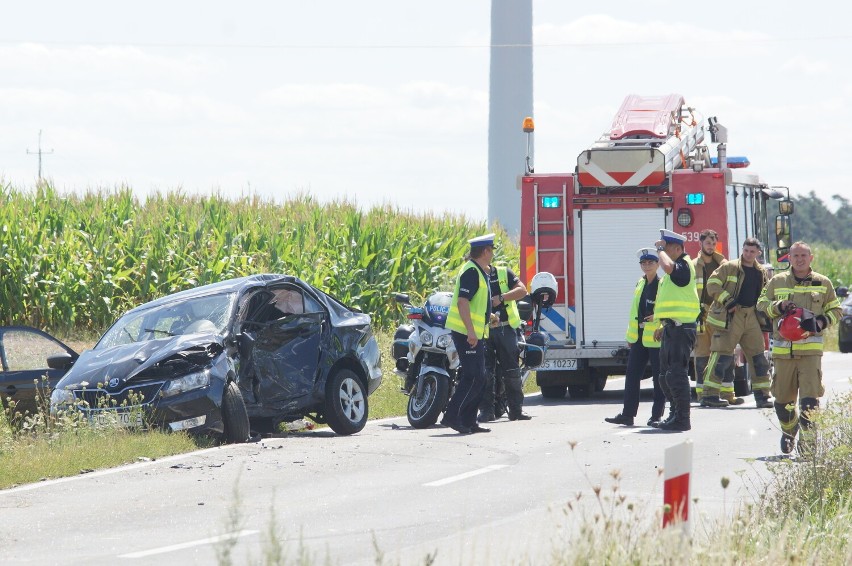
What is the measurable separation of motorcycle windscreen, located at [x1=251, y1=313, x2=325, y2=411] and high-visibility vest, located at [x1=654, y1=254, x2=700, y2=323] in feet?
10.4

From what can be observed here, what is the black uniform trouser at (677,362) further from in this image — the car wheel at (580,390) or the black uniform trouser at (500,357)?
the car wheel at (580,390)

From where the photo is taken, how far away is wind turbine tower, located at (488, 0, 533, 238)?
138ft

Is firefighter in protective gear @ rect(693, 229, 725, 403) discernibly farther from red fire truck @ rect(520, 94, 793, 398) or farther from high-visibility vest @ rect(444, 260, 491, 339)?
high-visibility vest @ rect(444, 260, 491, 339)

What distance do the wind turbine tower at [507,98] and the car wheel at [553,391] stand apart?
22583mm

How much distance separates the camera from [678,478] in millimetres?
6215

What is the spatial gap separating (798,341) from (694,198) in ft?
22.3

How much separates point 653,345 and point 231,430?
4.17 m

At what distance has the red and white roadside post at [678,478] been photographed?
6180 millimetres

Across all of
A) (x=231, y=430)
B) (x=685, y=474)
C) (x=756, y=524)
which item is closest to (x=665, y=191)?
(x=231, y=430)

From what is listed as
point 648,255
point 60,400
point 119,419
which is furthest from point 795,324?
point 60,400

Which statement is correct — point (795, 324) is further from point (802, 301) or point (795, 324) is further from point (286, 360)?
point (286, 360)

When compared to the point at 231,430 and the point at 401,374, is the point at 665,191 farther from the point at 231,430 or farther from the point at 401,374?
the point at 231,430

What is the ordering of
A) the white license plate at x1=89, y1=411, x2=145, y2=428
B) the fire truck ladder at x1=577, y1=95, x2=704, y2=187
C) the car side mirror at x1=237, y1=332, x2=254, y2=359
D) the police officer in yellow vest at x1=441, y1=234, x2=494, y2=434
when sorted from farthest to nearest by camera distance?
1. the fire truck ladder at x1=577, y1=95, x2=704, y2=187
2. the police officer in yellow vest at x1=441, y1=234, x2=494, y2=434
3. the car side mirror at x1=237, y1=332, x2=254, y2=359
4. the white license plate at x1=89, y1=411, x2=145, y2=428

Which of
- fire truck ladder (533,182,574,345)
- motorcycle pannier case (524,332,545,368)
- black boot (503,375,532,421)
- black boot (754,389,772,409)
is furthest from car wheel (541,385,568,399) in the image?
black boot (503,375,532,421)
